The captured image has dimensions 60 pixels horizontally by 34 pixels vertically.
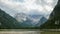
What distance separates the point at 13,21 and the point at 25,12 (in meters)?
0.27

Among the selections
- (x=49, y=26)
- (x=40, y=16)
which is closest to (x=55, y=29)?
(x=49, y=26)

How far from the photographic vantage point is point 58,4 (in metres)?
3.77

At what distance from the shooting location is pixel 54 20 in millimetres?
3734

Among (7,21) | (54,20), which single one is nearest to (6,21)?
(7,21)

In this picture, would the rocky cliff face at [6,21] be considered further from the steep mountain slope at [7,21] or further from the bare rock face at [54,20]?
the bare rock face at [54,20]

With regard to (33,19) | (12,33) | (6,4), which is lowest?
(12,33)

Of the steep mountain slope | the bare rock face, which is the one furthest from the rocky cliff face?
the bare rock face

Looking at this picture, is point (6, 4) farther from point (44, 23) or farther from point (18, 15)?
point (44, 23)

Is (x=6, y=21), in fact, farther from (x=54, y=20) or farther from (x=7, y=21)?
(x=54, y=20)

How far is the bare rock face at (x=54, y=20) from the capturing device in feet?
12.2

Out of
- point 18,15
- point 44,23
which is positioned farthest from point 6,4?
point 44,23

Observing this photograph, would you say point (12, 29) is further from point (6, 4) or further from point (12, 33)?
point (6, 4)

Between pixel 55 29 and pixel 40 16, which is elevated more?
pixel 40 16

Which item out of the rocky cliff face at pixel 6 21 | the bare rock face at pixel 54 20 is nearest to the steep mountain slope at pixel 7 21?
the rocky cliff face at pixel 6 21
